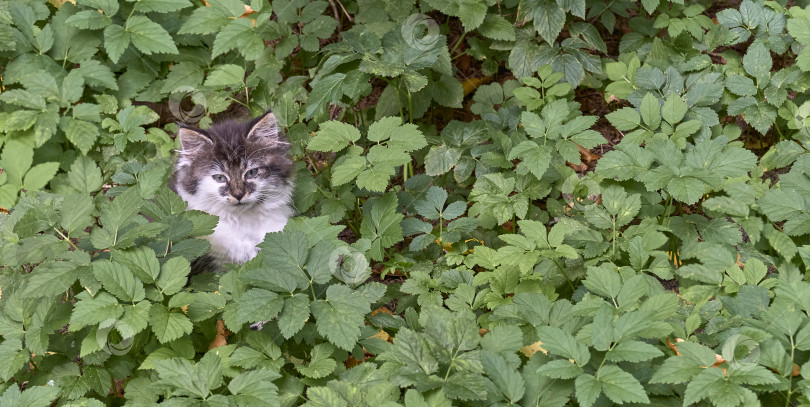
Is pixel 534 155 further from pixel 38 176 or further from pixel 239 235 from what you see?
pixel 38 176

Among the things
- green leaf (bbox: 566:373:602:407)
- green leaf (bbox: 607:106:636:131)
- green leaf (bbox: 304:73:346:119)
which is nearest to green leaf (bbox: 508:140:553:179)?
green leaf (bbox: 607:106:636:131)

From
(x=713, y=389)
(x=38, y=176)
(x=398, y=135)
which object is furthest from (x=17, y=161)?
(x=713, y=389)

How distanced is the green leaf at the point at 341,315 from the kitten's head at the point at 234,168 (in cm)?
104

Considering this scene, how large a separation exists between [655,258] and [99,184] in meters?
2.93

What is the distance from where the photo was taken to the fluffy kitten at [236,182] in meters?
3.56

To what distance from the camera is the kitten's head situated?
3551 millimetres

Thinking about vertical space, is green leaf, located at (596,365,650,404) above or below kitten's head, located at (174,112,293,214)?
above

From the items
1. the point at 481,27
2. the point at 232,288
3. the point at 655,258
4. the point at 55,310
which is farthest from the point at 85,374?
the point at 481,27

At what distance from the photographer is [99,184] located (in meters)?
4.11

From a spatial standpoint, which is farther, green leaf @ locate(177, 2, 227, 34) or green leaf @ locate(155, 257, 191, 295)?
green leaf @ locate(177, 2, 227, 34)

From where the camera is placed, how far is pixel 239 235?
3.60m

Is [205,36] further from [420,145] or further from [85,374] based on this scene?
[85,374]

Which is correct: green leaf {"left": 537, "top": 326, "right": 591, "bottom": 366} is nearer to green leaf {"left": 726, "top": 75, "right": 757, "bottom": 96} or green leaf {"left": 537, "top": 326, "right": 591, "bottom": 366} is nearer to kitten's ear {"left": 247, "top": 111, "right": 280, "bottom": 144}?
kitten's ear {"left": 247, "top": 111, "right": 280, "bottom": 144}

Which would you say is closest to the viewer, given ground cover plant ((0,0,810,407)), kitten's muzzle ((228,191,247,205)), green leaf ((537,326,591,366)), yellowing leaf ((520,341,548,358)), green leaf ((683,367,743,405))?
green leaf ((683,367,743,405))
